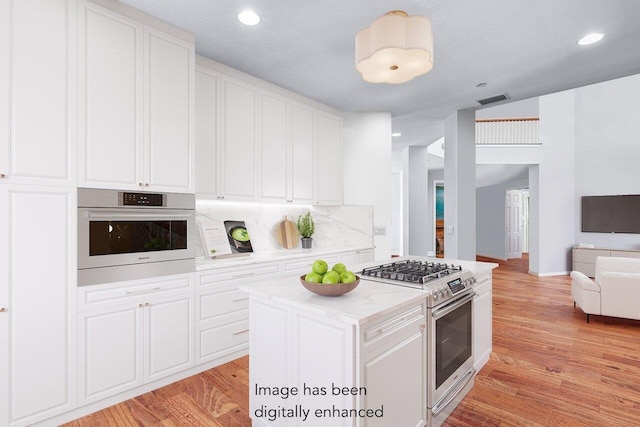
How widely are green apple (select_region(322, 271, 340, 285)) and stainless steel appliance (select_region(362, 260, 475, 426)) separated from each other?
520mm

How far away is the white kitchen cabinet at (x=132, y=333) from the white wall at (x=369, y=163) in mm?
2767

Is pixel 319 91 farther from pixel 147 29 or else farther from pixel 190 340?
pixel 190 340

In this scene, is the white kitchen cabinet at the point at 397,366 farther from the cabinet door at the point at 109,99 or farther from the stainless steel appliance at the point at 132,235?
the cabinet door at the point at 109,99

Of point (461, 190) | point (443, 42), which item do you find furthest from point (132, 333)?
point (461, 190)

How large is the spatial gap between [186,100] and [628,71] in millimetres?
4510

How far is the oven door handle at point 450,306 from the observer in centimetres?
192

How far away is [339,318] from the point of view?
145 cm

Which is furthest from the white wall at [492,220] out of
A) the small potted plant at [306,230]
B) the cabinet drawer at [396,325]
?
the cabinet drawer at [396,325]

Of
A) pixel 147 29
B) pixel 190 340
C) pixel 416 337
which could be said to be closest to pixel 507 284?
pixel 416 337

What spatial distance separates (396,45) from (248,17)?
1.31 metres

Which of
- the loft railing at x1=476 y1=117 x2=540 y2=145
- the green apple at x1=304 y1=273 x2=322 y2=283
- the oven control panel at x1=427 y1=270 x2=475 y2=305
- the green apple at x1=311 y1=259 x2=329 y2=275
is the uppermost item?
the loft railing at x1=476 y1=117 x2=540 y2=145

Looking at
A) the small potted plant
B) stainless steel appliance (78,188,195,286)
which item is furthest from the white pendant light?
the small potted plant

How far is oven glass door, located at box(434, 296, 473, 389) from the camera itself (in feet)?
6.50

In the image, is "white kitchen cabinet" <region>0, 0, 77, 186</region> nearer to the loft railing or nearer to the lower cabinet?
the lower cabinet
